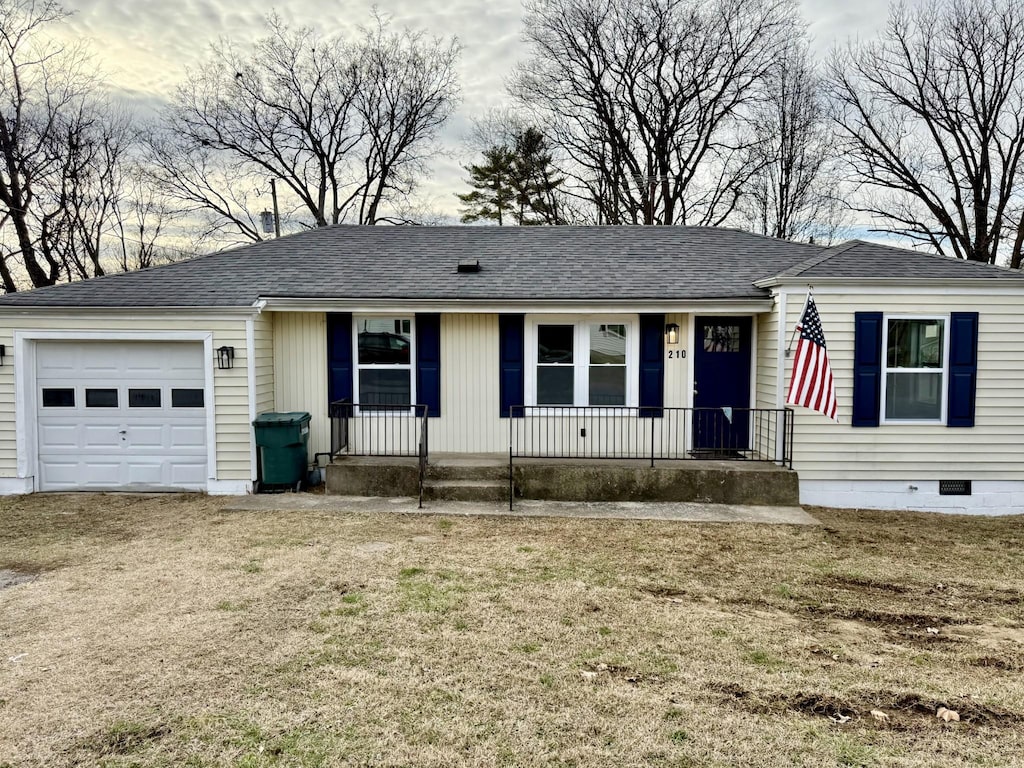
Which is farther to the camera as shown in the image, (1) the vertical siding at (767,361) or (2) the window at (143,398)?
(2) the window at (143,398)

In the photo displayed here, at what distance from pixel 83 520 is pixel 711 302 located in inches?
341

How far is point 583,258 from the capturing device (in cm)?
1104

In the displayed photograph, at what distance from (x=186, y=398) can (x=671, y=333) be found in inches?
281

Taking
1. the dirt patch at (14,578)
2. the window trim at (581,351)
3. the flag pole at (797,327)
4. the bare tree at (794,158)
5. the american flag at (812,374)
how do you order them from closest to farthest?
the dirt patch at (14,578) < the american flag at (812,374) < the flag pole at (797,327) < the window trim at (581,351) < the bare tree at (794,158)

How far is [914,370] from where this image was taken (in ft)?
29.0

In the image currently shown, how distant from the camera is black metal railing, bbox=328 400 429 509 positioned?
31.9ft

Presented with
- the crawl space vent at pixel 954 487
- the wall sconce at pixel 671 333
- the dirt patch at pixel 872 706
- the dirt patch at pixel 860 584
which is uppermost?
the wall sconce at pixel 671 333

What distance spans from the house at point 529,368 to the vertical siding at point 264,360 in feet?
0.14

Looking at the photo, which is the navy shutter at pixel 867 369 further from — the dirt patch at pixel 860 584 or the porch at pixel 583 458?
the dirt patch at pixel 860 584

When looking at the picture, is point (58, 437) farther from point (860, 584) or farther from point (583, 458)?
point (860, 584)

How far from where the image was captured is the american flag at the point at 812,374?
7914 millimetres

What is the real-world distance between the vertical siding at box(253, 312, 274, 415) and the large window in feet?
28.6

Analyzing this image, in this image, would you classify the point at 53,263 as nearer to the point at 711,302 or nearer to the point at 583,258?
the point at 583,258

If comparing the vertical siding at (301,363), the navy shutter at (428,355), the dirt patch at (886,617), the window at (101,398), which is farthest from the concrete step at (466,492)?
the window at (101,398)
